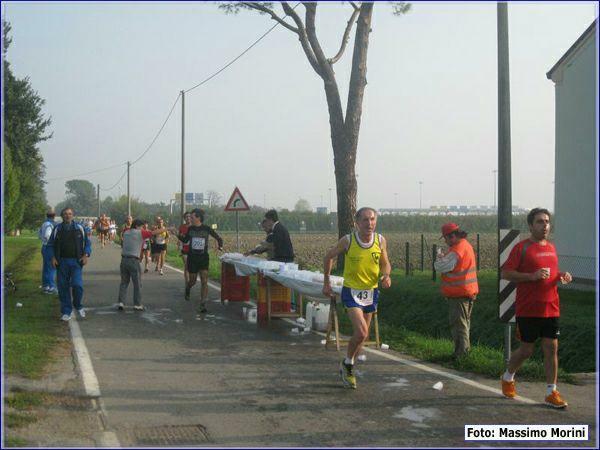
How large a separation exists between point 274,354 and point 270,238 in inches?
158

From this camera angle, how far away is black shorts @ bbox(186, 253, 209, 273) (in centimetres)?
1511

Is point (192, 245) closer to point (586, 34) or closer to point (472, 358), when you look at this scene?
point (472, 358)

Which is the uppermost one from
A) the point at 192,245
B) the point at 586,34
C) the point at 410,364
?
the point at 586,34

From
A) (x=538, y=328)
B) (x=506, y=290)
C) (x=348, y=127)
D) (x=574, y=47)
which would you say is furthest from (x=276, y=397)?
(x=348, y=127)

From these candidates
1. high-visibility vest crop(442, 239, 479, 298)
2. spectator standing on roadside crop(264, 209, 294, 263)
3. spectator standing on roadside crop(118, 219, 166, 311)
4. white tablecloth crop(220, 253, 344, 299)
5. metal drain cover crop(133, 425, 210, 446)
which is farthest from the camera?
spectator standing on roadside crop(118, 219, 166, 311)

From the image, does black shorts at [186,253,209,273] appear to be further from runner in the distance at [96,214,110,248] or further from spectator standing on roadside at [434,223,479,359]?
runner in the distance at [96,214,110,248]

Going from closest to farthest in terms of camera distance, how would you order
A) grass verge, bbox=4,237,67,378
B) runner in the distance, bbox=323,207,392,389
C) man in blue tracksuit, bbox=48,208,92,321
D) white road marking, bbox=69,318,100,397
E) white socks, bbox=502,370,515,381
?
white socks, bbox=502,370,515,381, white road marking, bbox=69,318,100,397, runner in the distance, bbox=323,207,392,389, grass verge, bbox=4,237,67,378, man in blue tracksuit, bbox=48,208,92,321

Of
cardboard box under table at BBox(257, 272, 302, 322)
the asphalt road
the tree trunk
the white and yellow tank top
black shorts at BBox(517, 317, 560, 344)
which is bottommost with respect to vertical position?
the asphalt road

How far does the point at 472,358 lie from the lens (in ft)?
33.0

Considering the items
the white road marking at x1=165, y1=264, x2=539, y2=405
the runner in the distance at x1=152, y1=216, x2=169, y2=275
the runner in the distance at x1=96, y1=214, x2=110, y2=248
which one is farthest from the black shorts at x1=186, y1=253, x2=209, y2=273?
the runner in the distance at x1=96, y1=214, x2=110, y2=248

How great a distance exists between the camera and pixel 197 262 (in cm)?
1512

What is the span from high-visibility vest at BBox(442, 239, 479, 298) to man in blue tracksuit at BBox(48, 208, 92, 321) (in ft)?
21.2

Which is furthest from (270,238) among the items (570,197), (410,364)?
(570,197)

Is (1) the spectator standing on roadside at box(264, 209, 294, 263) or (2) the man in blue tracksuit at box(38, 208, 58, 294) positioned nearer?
(1) the spectator standing on roadside at box(264, 209, 294, 263)
